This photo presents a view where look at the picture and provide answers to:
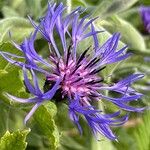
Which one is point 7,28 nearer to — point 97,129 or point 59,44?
point 59,44

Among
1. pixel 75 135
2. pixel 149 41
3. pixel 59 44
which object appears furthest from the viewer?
pixel 149 41

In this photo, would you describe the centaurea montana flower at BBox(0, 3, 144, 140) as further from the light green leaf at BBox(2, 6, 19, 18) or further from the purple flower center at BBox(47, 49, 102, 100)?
the light green leaf at BBox(2, 6, 19, 18)

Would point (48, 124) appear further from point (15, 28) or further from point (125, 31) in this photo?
point (125, 31)

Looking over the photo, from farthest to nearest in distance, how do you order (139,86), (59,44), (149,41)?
(149,41)
(139,86)
(59,44)

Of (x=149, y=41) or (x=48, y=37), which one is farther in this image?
(x=149, y=41)

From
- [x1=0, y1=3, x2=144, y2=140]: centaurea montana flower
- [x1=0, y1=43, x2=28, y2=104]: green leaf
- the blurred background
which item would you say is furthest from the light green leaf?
[x1=0, y1=43, x2=28, y2=104]: green leaf

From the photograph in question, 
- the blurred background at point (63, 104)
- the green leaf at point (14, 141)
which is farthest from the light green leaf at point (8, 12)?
the green leaf at point (14, 141)

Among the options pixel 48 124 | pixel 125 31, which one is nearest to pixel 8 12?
pixel 125 31

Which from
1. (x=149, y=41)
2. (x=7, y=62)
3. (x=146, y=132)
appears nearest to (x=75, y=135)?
(x=149, y=41)
